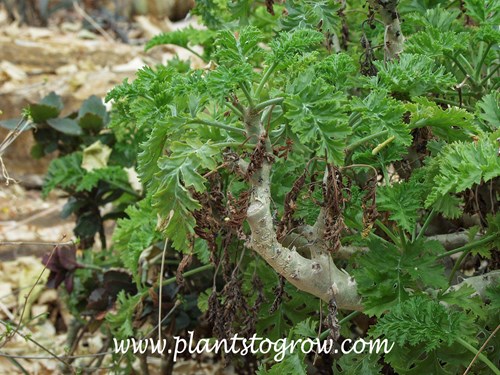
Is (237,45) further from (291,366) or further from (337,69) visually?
(291,366)

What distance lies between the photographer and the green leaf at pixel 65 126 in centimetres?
281

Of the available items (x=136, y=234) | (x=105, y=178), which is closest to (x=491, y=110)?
(x=136, y=234)

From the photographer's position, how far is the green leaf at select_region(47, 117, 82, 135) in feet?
9.21

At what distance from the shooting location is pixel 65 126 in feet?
9.29

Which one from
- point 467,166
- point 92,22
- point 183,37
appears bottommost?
point 92,22

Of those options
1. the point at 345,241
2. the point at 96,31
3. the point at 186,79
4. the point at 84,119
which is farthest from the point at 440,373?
the point at 96,31

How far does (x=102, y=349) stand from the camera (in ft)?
8.96

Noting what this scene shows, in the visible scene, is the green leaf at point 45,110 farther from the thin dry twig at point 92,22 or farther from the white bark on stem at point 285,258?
the thin dry twig at point 92,22

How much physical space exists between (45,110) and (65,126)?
0.09 m

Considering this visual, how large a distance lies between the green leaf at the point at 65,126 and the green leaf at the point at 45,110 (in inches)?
0.9

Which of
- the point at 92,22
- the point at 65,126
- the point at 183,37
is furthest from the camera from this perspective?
the point at 92,22

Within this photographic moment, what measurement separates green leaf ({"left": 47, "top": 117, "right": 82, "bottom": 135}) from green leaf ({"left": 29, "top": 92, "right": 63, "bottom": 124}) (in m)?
0.02

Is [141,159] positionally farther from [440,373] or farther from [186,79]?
[440,373]

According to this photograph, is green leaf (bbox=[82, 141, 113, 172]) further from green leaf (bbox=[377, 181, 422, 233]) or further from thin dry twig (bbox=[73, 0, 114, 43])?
thin dry twig (bbox=[73, 0, 114, 43])
